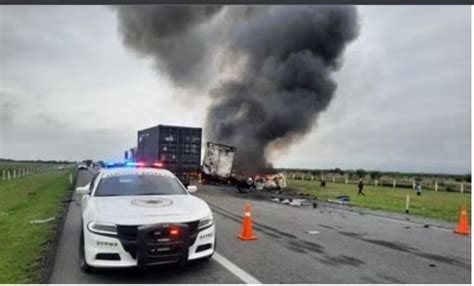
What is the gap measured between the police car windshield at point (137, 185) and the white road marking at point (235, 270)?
1184 mm

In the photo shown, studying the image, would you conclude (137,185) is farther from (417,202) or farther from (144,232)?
(417,202)

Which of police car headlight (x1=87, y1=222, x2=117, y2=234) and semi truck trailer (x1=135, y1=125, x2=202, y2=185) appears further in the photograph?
semi truck trailer (x1=135, y1=125, x2=202, y2=185)

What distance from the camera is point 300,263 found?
280 inches

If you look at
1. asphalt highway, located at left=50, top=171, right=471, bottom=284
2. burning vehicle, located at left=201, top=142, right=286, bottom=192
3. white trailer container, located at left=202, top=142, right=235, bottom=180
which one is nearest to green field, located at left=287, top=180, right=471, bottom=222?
burning vehicle, located at left=201, top=142, right=286, bottom=192

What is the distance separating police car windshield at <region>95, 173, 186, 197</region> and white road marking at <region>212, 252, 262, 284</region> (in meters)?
1.18

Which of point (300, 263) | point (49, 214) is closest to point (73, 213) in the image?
point (49, 214)

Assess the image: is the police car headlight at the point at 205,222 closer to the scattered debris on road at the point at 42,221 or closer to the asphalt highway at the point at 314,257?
the asphalt highway at the point at 314,257

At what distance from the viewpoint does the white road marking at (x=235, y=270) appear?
6020 mm

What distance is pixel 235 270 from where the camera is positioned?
655 centimetres

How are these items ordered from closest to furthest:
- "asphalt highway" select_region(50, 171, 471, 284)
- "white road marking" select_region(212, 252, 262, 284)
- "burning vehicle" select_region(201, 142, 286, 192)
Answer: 1. "white road marking" select_region(212, 252, 262, 284)
2. "asphalt highway" select_region(50, 171, 471, 284)
3. "burning vehicle" select_region(201, 142, 286, 192)

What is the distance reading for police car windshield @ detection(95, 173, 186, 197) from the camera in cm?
743

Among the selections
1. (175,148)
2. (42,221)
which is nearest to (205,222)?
(42,221)

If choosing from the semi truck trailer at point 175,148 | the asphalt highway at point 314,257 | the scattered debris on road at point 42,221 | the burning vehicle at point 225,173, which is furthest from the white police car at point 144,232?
the burning vehicle at point 225,173

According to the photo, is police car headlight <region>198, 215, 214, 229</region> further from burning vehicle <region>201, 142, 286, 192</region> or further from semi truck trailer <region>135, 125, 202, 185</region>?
burning vehicle <region>201, 142, 286, 192</region>
